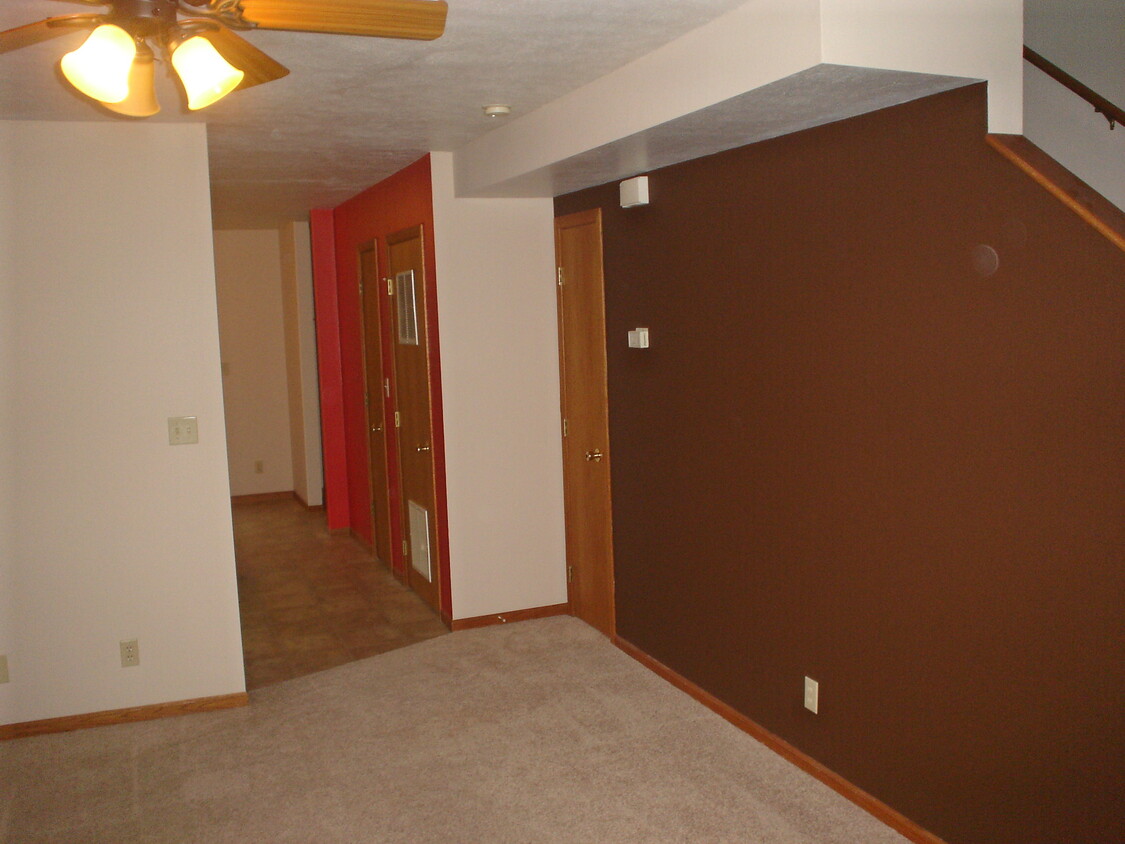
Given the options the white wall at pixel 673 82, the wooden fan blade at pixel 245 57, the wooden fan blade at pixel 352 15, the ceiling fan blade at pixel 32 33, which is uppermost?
the white wall at pixel 673 82

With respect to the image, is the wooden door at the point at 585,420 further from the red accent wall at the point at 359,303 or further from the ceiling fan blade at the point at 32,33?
the ceiling fan blade at the point at 32,33

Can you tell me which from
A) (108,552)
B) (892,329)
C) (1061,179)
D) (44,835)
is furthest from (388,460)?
(1061,179)

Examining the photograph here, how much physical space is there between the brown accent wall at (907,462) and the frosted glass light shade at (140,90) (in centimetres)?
187

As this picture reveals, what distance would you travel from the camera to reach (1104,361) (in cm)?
213

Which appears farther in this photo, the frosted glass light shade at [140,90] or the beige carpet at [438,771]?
the beige carpet at [438,771]

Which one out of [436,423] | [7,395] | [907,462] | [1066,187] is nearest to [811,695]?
[907,462]

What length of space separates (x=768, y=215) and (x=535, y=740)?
209cm

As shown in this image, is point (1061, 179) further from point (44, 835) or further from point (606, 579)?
point (44, 835)

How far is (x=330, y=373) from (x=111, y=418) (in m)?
3.46

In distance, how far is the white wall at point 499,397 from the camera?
187 inches

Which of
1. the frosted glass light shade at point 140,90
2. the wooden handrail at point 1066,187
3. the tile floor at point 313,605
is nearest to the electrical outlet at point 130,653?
the tile floor at point 313,605

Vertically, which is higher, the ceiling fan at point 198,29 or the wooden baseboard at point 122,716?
the ceiling fan at point 198,29

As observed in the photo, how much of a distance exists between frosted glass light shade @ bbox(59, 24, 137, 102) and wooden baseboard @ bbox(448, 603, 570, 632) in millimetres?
3399

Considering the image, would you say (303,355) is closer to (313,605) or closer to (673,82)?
(313,605)
